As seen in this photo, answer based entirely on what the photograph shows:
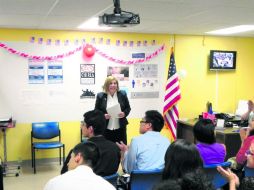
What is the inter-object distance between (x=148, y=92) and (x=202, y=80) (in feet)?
3.98

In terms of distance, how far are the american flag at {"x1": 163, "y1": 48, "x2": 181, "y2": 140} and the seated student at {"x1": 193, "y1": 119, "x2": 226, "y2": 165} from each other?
2997mm

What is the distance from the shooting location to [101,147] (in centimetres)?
278

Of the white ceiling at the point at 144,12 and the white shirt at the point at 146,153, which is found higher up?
the white ceiling at the point at 144,12

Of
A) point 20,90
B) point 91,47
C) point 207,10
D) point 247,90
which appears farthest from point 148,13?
point 247,90

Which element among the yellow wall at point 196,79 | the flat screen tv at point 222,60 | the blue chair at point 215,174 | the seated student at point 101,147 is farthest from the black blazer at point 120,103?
the flat screen tv at point 222,60

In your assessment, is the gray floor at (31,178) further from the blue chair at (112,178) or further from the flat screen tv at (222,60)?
the flat screen tv at (222,60)

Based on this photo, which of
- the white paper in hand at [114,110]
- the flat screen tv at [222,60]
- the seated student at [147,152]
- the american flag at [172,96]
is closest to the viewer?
the seated student at [147,152]

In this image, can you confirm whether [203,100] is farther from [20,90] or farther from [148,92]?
[20,90]

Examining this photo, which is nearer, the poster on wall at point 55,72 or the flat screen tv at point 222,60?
the poster on wall at point 55,72

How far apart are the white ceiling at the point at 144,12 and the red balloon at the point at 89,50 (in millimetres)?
462

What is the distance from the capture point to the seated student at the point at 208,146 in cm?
315

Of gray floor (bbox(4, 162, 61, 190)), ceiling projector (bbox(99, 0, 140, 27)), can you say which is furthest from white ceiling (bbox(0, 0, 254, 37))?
gray floor (bbox(4, 162, 61, 190))

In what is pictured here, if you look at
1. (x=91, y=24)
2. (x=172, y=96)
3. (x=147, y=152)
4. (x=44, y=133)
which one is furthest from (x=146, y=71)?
(x=147, y=152)

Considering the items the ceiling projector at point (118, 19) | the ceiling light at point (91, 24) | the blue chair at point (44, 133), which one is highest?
the ceiling light at point (91, 24)
